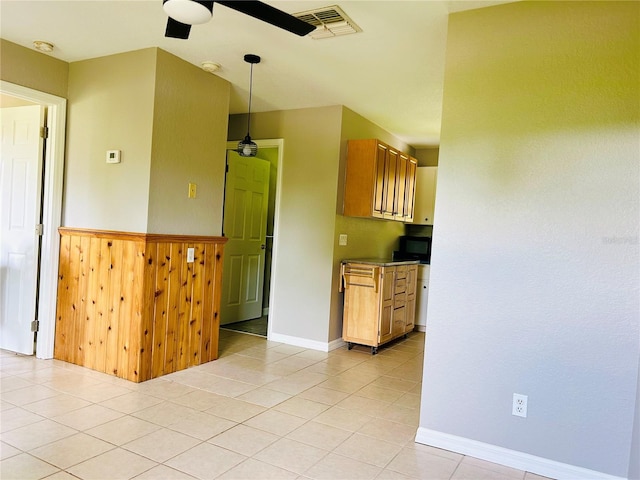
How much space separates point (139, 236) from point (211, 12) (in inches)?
70.5

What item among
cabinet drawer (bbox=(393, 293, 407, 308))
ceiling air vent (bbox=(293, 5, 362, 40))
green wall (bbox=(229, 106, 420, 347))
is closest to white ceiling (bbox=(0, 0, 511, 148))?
ceiling air vent (bbox=(293, 5, 362, 40))

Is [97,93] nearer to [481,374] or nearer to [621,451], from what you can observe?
[481,374]

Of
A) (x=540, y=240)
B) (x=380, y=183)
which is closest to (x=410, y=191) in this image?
(x=380, y=183)

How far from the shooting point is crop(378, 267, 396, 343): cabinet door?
448 centimetres

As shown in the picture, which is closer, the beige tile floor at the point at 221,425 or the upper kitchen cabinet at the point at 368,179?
the beige tile floor at the point at 221,425

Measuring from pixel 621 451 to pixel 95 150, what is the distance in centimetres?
403

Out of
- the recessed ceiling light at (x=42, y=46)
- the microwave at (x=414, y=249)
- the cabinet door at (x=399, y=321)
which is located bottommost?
the cabinet door at (x=399, y=321)

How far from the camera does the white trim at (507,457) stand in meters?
2.21

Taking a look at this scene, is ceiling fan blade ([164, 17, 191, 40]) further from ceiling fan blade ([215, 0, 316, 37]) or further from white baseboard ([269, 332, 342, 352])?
white baseboard ([269, 332, 342, 352])

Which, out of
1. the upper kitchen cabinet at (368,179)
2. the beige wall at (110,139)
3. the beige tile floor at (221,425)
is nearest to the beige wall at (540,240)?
the beige tile floor at (221,425)

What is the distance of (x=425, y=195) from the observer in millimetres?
6211

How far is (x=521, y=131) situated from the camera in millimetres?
2373

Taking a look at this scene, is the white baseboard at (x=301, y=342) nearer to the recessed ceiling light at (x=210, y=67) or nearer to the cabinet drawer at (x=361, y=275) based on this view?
the cabinet drawer at (x=361, y=275)

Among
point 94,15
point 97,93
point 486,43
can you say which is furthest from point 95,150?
point 486,43
